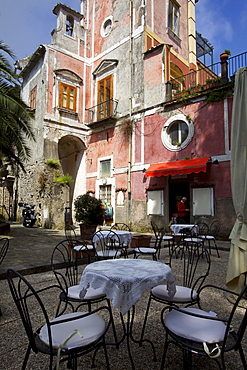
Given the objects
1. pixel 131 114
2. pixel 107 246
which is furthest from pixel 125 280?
pixel 131 114

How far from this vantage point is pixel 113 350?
2.18 meters

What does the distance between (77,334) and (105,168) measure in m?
12.6

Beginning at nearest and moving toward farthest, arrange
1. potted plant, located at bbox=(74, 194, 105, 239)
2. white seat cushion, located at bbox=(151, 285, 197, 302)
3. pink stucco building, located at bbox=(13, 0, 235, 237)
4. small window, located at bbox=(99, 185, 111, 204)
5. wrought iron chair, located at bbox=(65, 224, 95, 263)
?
white seat cushion, located at bbox=(151, 285, 197, 302) → wrought iron chair, located at bbox=(65, 224, 95, 263) → potted plant, located at bbox=(74, 194, 105, 239) → pink stucco building, located at bbox=(13, 0, 235, 237) → small window, located at bbox=(99, 185, 111, 204)

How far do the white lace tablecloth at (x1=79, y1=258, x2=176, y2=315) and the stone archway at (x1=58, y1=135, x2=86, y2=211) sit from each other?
1324 cm

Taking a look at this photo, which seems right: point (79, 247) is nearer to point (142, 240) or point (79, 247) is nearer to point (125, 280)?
point (142, 240)

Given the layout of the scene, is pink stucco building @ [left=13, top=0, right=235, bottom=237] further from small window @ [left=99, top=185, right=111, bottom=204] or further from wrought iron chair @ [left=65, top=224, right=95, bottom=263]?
wrought iron chair @ [left=65, top=224, right=95, bottom=263]

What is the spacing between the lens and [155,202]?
36.8ft

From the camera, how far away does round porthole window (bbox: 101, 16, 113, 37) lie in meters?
14.8

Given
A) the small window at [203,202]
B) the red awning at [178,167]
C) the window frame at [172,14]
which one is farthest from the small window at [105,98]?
the small window at [203,202]

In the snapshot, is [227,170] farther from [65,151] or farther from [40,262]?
[65,151]

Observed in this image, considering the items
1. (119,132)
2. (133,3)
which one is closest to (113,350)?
(119,132)

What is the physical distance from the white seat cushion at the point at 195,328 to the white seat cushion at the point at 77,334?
52 cm

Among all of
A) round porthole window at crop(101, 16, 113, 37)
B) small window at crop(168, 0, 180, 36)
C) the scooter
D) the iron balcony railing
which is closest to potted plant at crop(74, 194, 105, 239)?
the scooter

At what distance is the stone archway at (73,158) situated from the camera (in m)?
15.3
